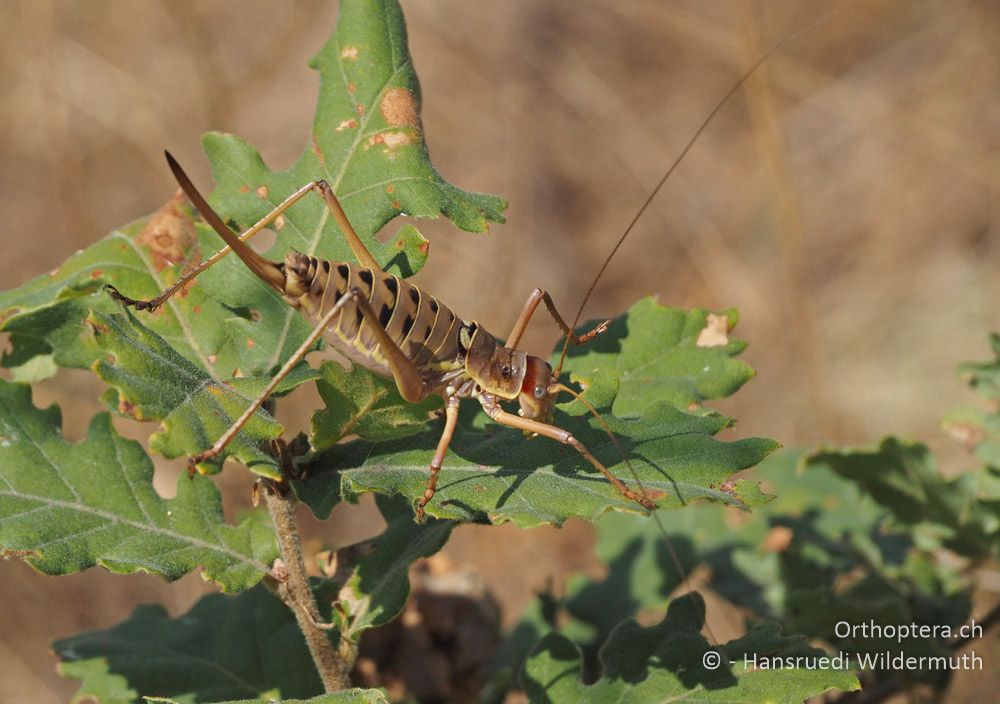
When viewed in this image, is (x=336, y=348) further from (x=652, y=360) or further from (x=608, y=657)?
(x=608, y=657)

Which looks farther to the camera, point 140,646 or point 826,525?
point 826,525

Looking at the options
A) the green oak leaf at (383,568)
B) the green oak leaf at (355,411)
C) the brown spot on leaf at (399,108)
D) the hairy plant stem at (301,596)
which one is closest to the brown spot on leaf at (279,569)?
the hairy plant stem at (301,596)

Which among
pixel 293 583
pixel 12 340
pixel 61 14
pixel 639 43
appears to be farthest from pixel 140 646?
pixel 639 43

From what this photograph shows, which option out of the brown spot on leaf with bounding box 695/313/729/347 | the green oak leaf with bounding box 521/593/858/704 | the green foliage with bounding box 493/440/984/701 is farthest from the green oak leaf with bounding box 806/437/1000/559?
the green oak leaf with bounding box 521/593/858/704

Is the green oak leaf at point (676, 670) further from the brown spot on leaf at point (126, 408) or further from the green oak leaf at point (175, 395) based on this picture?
the brown spot on leaf at point (126, 408)

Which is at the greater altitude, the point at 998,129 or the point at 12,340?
the point at 998,129

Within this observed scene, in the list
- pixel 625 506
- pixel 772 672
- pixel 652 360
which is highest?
pixel 652 360

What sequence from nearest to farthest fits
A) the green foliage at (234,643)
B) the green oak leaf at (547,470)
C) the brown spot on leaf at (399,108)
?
the green oak leaf at (547,470), the green foliage at (234,643), the brown spot on leaf at (399,108)
